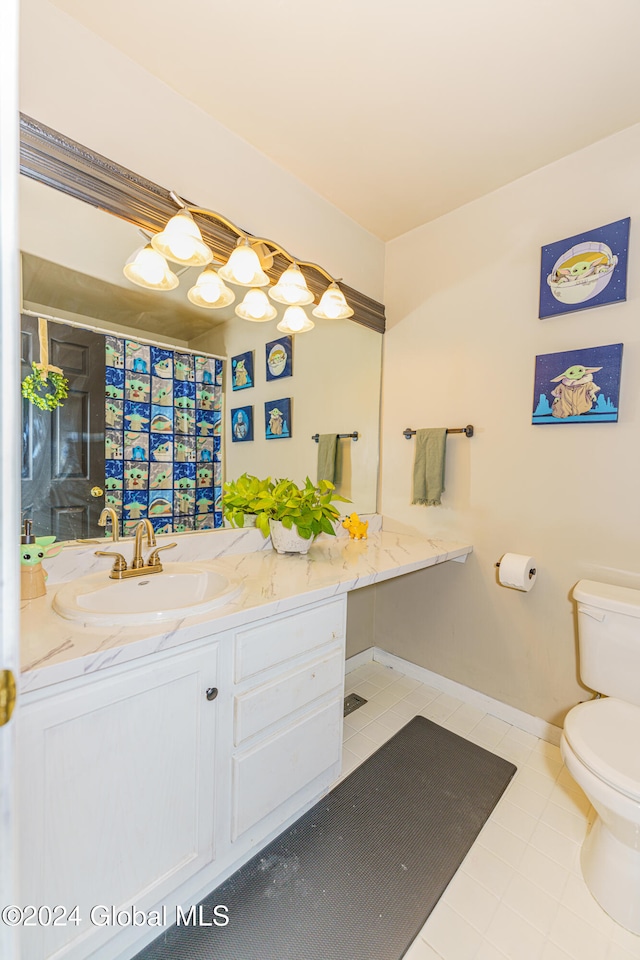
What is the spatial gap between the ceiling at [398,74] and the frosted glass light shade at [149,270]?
0.61 m

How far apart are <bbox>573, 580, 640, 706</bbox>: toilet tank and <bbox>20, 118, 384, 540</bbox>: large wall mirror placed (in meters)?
1.37

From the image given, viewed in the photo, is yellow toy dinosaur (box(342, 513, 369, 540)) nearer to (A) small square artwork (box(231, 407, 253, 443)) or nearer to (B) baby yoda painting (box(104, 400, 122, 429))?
(A) small square artwork (box(231, 407, 253, 443))

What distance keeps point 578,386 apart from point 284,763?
1751 mm

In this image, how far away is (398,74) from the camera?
4.51 ft

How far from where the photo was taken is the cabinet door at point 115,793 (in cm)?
81

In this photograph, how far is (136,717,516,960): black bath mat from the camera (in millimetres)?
1047

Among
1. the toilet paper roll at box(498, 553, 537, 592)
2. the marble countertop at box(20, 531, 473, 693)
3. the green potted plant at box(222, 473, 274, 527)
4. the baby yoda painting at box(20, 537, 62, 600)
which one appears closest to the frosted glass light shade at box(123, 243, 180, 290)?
the green potted plant at box(222, 473, 274, 527)

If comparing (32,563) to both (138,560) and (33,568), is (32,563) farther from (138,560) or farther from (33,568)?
(138,560)

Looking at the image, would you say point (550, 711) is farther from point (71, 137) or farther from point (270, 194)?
point (71, 137)

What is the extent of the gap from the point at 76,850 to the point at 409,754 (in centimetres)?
130

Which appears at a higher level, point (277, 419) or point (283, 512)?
point (277, 419)

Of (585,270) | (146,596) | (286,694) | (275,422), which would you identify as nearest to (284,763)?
(286,694)

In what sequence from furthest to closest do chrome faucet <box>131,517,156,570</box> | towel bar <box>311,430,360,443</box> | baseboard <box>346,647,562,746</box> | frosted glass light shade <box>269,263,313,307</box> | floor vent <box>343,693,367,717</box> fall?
towel bar <box>311,430,360,443</box>
floor vent <box>343,693,367,717</box>
baseboard <box>346,647,562,746</box>
frosted glass light shade <box>269,263,313,307</box>
chrome faucet <box>131,517,156,570</box>

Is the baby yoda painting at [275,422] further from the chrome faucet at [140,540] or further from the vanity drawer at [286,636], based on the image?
the vanity drawer at [286,636]
